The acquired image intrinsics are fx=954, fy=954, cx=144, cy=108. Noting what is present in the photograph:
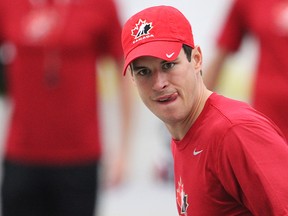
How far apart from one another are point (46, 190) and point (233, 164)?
7.18 ft

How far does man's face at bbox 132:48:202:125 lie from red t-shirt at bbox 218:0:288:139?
1599mm

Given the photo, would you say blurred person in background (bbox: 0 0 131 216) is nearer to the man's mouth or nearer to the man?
the man

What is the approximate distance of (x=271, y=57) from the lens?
183 inches

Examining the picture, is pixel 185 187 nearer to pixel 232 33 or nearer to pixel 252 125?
pixel 252 125

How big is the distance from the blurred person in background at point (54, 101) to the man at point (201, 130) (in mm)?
1634

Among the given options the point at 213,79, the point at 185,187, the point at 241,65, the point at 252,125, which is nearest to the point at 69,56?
the point at 213,79

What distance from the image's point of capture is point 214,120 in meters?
3.00

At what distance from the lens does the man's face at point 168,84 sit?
119 inches

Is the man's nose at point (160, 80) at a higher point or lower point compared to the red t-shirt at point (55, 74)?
lower

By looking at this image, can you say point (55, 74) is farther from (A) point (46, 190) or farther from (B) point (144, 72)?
(B) point (144, 72)

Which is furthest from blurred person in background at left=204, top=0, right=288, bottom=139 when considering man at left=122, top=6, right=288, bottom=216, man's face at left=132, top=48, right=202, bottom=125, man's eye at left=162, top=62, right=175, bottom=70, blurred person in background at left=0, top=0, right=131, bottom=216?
man's eye at left=162, top=62, right=175, bottom=70

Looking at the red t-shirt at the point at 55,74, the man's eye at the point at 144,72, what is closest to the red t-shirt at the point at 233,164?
the man's eye at the point at 144,72

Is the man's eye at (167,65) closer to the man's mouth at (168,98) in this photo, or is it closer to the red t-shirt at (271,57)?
the man's mouth at (168,98)

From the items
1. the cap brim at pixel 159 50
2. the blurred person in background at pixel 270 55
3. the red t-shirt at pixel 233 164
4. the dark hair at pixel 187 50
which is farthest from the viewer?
the blurred person in background at pixel 270 55
